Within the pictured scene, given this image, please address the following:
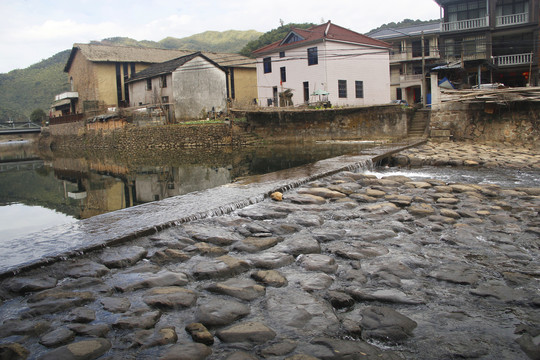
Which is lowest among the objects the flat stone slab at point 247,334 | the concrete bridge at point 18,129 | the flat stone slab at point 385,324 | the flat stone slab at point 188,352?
the flat stone slab at point 385,324

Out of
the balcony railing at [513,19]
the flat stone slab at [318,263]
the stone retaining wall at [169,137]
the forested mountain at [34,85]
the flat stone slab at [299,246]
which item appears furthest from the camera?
the forested mountain at [34,85]

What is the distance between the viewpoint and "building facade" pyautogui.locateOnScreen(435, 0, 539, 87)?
29.4 meters

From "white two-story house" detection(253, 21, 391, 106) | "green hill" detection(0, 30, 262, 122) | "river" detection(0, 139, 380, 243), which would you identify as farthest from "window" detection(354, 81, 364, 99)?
"green hill" detection(0, 30, 262, 122)

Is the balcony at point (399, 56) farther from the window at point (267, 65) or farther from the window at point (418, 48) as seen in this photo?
the window at point (267, 65)

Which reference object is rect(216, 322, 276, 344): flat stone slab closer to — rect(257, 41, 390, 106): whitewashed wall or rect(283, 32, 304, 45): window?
rect(257, 41, 390, 106): whitewashed wall

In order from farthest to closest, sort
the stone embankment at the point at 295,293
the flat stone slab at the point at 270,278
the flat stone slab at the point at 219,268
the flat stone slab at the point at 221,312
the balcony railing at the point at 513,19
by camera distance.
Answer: the balcony railing at the point at 513,19
the flat stone slab at the point at 219,268
the flat stone slab at the point at 270,278
the flat stone slab at the point at 221,312
the stone embankment at the point at 295,293

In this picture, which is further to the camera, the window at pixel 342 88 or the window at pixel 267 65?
the window at pixel 267 65

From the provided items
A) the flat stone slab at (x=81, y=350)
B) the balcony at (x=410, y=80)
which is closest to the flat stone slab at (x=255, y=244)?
the flat stone slab at (x=81, y=350)

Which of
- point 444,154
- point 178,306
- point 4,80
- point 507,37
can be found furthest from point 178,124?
point 4,80

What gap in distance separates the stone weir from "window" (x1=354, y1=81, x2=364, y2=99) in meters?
23.4

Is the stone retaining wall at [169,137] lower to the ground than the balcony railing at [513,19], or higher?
lower

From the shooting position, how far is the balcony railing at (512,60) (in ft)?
97.1

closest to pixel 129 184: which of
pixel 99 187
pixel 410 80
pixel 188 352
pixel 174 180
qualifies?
pixel 99 187

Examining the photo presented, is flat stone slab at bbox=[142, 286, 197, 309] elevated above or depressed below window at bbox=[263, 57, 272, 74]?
below
